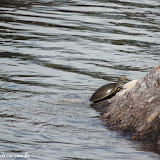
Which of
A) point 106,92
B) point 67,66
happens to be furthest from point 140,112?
point 67,66

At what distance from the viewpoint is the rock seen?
5.77 metres

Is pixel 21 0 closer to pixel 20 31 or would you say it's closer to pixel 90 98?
pixel 20 31

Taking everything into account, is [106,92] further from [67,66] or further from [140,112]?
[67,66]

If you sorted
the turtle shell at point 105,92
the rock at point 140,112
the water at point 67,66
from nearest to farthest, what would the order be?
the water at point 67,66 → the rock at point 140,112 → the turtle shell at point 105,92

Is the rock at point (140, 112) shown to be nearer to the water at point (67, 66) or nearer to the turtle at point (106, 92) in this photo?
the water at point (67, 66)

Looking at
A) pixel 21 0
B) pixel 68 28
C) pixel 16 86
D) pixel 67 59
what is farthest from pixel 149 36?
pixel 21 0

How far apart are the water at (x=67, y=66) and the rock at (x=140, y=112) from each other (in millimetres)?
202

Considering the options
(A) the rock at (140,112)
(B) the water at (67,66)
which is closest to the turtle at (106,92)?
(B) the water at (67,66)

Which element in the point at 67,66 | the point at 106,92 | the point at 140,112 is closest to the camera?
the point at 140,112

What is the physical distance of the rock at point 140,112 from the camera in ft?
18.9

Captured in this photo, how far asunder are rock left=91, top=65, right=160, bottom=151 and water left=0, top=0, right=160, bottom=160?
0.20 m

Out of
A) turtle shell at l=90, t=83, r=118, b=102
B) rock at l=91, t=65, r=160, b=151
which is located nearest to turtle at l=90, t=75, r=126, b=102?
turtle shell at l=90, t=83, r=118, b=102

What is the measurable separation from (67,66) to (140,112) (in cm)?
488

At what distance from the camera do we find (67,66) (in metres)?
10.8
